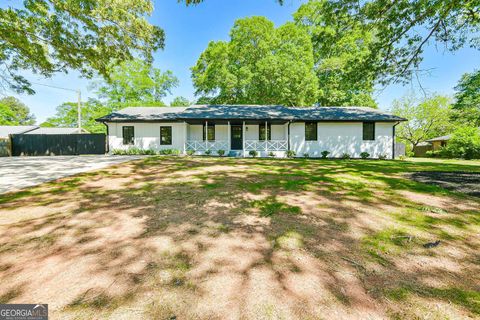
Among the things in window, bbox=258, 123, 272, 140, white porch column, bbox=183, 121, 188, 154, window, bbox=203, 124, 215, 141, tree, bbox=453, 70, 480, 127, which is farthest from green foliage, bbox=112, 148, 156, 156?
tree, bbox=453, 70, 480, 127

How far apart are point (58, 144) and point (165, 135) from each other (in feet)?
29.8

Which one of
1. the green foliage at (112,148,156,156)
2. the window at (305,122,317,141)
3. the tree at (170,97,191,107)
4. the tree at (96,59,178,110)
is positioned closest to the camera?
the green foliage at (112,148,156,156)

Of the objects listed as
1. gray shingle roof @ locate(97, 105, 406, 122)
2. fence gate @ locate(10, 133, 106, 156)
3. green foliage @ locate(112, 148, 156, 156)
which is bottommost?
green foliage @ locate(112, 148, 156, 156)

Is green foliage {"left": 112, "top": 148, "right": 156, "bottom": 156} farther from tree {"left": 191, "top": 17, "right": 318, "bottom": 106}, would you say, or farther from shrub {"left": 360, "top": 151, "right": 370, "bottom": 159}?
shrub {"left": 360, "top": 151, "right": 370, "bottom": 159}

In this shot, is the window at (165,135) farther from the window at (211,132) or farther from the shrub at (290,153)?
the shrub at (290,153)

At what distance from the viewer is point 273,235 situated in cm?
300

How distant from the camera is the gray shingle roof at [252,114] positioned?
15594 millimetres

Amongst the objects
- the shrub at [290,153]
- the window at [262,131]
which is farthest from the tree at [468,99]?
the window at [262,131]

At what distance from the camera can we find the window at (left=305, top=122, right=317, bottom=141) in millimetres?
16406

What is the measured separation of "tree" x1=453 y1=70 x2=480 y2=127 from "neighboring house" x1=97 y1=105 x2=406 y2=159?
13461mm

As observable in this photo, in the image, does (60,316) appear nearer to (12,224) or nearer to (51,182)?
(12,224)

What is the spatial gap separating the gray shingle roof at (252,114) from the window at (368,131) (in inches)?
27.6

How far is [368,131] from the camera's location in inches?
645

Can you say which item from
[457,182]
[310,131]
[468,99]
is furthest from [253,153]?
[468,99]
